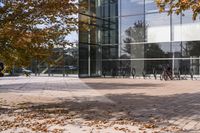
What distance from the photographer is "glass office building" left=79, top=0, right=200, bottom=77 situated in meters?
30.8

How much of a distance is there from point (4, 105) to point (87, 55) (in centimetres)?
2264

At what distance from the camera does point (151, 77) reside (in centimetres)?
3195

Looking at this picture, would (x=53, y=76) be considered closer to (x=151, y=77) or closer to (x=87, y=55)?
(x=87, y=55)

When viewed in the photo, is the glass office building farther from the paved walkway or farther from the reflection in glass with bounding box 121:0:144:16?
the paved walkway

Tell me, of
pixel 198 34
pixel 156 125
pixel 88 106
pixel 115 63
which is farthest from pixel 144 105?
pixel 115 63

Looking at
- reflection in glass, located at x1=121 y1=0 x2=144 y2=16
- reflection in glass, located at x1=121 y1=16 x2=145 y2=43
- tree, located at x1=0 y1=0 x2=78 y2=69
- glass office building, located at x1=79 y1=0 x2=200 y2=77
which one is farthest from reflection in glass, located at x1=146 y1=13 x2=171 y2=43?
tree, located at x1=0 y1=0 x2=78 y2=69

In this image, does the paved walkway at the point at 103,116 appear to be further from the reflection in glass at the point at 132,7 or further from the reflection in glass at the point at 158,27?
the reflection in glass at the point at 132,7

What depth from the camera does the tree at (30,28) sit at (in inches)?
422

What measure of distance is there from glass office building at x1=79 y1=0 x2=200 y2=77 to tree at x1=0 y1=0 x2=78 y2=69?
17907 mm

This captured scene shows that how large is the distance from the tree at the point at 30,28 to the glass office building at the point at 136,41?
17907 millimetres

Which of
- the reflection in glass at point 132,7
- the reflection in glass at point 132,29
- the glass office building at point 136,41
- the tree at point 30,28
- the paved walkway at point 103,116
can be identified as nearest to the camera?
the paved walkway at point 103,116

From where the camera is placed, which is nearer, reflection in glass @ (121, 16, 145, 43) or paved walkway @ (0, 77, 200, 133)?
paved walkway @ (0, 77, 200, 133)

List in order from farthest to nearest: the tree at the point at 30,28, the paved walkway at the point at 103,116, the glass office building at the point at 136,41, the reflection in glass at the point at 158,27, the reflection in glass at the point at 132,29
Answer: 1. the reflection in glass at the point at 132,29
2. the reflection in glass at the point at 158,27
3. the glass office building at the point at 136,41
4. the tree at the point at 30,28
5. the paved walkway at the point at 103,116

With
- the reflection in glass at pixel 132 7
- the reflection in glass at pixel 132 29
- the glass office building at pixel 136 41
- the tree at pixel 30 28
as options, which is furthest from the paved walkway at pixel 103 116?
the reflection in glass at pixel 132 7
